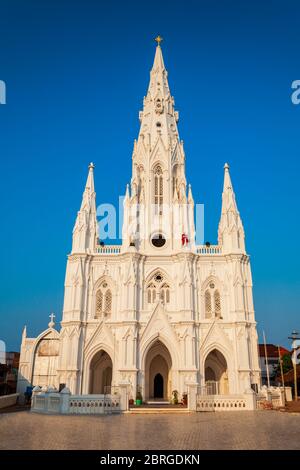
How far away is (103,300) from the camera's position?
109ft

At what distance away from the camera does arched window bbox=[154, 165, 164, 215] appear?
3793 centimetres

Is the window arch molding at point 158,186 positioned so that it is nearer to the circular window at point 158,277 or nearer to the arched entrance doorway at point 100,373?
the circular window at point 158,277

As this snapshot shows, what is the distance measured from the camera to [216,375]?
33438 millimetres

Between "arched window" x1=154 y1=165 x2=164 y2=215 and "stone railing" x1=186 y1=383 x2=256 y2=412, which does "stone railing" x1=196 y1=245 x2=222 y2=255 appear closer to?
"arched window" x1=154 y1=165 x2=164 y2=215

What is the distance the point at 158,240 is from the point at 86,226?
6982mm

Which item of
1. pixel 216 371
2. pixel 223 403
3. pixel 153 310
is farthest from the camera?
pixel 216 371

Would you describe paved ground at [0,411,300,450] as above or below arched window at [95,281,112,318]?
below

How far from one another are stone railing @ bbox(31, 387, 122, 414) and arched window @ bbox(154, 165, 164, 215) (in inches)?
805

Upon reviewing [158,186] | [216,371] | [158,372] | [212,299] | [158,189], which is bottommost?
[158,372]

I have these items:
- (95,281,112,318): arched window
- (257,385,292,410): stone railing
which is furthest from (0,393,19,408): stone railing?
(257,385,292,410): stone railing

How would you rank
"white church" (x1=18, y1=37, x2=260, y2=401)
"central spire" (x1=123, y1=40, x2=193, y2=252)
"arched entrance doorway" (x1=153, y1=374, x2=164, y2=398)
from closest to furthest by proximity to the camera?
"white church" (x1=18, y1=37, x2=260, y2=401) < "arched entrance doorway" (x1=153, y1=374, x2=164, y2=398) < "central spire" (x1=123, y1=40, x2=193, y2=252)

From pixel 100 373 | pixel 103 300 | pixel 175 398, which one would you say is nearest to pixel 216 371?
pixel 175 398

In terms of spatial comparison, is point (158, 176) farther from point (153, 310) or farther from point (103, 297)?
point (153, 310)
